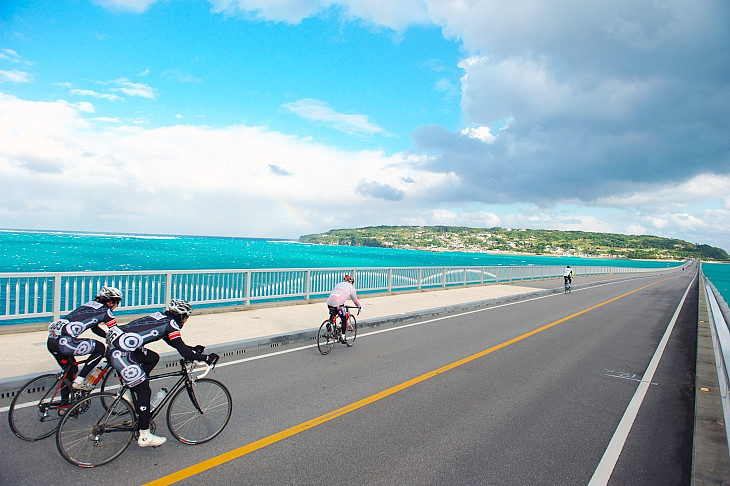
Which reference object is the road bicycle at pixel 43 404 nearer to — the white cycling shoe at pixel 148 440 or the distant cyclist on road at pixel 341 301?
the white cycling shoe at pixel 148 440

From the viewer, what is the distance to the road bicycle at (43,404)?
14.8 feet

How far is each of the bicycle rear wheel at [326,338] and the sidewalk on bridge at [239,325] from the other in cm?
134

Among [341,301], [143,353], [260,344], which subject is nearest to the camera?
[143,353]

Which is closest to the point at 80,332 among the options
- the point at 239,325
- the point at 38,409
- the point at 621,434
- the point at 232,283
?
the point at 38,409

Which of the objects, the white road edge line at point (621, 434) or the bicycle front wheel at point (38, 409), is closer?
the white road edge line at point (621, 434)

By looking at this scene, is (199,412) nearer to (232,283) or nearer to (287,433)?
(287,433)

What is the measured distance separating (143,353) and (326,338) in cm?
451

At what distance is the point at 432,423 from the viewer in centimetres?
521

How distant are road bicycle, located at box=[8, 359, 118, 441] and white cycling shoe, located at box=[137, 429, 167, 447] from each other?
0.87 m

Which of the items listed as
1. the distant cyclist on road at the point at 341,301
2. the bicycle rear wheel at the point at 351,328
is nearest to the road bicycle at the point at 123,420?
the distant cyclist on road at the point at 341,301

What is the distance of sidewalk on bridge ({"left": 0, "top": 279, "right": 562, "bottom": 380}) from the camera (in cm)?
705

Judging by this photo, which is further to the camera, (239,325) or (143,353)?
(239,325)

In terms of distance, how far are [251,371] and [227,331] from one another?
2808mm

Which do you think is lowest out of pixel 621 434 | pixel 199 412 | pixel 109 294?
pixel 621 434
